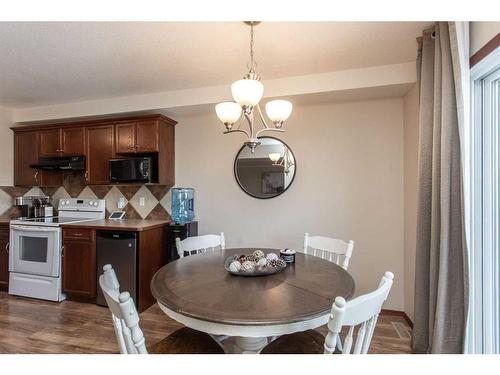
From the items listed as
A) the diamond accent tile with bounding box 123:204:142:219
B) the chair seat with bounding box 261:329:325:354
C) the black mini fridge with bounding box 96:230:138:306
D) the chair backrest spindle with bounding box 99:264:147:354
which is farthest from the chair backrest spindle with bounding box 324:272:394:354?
Answer: the diamond accent tile with bounding box 123:204:142:219

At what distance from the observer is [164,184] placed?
3264 mm

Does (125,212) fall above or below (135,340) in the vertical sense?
above

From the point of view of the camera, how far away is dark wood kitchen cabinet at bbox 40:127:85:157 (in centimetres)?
339

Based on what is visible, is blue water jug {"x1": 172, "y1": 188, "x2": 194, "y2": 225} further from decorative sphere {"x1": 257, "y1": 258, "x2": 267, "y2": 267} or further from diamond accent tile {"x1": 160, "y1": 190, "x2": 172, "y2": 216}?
decorative sphere {"x1": 257, "y1": 258, "x2": 267, "y2": 267}

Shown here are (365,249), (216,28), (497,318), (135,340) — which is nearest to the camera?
(135,340)

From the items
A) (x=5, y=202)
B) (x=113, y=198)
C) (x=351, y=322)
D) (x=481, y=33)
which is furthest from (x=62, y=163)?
(x=481, y=33)

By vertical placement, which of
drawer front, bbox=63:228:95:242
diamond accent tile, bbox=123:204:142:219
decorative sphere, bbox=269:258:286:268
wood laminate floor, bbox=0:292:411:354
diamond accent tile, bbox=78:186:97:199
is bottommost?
wood laminate floor, bbox=0:292:411:354

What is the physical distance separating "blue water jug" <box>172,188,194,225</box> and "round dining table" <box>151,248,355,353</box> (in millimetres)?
1571

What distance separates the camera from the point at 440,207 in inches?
67.3

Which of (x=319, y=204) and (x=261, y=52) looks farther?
(x=319, y=204)

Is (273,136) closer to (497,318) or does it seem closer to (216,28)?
(216,28)

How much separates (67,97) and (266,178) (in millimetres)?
2562

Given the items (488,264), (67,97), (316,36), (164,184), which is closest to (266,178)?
(164,184)

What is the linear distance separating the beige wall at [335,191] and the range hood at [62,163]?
64.2 inches
